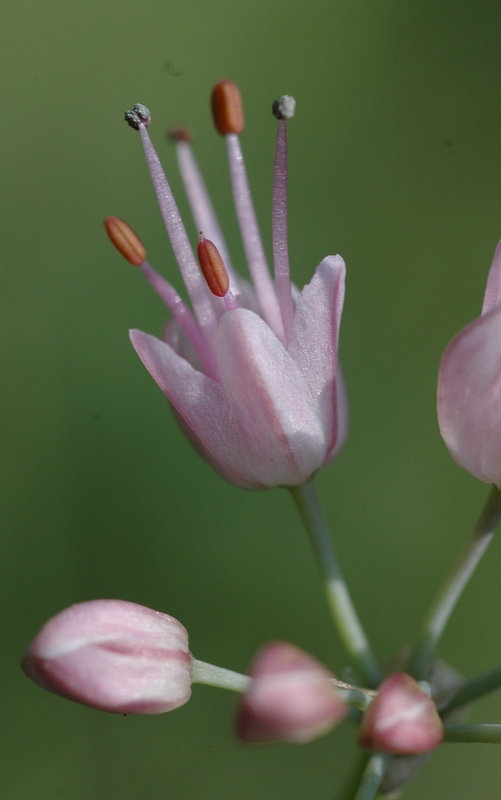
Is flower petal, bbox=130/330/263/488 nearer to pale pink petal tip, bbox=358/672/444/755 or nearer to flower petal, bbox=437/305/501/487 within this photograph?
flower petal, bbox=437/305/501/487

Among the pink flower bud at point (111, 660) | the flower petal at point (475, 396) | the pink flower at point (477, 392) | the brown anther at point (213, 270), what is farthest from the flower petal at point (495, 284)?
the pink flower bud at point (111, 660)

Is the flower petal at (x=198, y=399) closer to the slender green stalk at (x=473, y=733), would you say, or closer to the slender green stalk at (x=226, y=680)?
the slender green stalk at (x=226, y=680)

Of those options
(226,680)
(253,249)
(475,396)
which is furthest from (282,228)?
(226,680)

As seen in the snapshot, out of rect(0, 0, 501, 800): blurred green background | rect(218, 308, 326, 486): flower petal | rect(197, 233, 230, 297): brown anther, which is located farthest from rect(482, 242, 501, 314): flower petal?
rect(0, 0, 501, 800): blurred green background

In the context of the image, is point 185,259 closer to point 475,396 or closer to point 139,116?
point 139,116

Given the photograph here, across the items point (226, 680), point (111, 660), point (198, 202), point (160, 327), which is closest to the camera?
point (111, 660)

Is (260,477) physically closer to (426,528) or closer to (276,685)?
(276,685)

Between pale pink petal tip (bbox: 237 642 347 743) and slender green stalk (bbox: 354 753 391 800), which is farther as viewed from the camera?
slender green stalk (bbox: 354 753 391 800)
